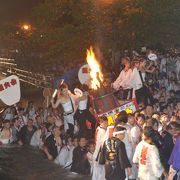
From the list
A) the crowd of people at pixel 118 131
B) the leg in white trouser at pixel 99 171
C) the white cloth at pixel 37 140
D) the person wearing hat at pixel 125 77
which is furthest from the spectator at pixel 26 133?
the leg in white trouser at pixel 99 171

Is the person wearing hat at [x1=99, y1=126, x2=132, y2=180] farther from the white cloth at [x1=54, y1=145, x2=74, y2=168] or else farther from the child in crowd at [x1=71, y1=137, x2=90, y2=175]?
the white cloth at [x1=54, y1=145, x2=74, y2=168]

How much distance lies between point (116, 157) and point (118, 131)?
1.43 feet

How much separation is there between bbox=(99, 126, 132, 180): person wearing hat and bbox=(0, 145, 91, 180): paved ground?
207 cm

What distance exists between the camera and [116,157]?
5895mm

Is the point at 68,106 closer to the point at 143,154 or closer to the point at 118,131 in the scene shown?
the point at 118,131

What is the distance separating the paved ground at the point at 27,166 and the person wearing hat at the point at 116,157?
207 centimetres

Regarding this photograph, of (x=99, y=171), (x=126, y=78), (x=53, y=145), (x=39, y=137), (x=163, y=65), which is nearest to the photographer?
(x=99, y=171)

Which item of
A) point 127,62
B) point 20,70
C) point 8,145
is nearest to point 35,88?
point 20,70

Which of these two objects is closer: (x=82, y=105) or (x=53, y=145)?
(x=53, y=145)

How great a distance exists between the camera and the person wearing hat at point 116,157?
5.83 m

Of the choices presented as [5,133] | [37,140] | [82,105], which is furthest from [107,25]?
[5,133]

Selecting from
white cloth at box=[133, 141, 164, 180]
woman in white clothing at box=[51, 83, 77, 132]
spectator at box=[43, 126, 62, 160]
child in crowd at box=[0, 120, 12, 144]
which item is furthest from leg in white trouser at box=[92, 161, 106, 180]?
child in crowd at box=[0, 120, 12, 144]

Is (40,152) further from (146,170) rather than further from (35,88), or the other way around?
(35,88)

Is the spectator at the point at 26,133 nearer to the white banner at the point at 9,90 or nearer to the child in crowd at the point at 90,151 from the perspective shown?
the white banner at the point at 9,90
